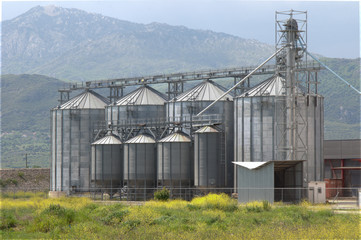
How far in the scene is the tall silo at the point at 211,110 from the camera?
65688 mm

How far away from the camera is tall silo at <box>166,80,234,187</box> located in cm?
6569

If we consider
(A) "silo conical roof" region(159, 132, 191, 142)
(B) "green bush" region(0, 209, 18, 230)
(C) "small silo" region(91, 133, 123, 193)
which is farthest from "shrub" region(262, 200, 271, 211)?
(C) "small silo" region(91, 133, 123, 193)

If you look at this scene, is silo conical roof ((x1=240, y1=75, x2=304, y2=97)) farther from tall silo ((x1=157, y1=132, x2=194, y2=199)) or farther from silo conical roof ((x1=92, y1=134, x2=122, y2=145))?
silo conical roof ((x1=92, y1=134, x2=122, y2=145))

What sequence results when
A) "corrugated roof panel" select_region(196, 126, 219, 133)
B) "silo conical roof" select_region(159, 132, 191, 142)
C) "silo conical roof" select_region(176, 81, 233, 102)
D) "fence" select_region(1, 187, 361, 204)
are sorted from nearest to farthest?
"fence" select_region(1, 187, 361, 204)
"corrugated roof panel" select_region(196, 126, 219, 133)
"silo conical roof" select_region(159, 132, 191, 142)
"silo conical roof" select_region(176, 81, 233, 102)

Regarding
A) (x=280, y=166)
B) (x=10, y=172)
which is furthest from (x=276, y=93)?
(x=10, y=172)

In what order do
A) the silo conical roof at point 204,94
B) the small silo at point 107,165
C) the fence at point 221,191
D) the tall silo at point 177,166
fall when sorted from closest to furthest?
the fence at point 221,191 → the tall silo at point 177,166 → the silo conical roof at point 204,94 → the small silo at point 107,165

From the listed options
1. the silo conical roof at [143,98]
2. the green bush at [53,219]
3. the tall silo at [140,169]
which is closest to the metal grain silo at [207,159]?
the tall silo at [140,169]

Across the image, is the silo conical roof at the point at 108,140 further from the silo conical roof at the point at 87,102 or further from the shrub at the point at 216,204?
the shrub at the point at 216,204

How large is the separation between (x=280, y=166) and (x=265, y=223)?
56.3 feet

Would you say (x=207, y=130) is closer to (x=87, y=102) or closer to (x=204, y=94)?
(x=204, y=94)

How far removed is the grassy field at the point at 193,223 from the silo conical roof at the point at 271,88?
14647mm

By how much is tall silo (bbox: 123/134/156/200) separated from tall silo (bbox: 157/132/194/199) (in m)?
2.50

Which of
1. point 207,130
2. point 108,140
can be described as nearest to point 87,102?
point 108,140

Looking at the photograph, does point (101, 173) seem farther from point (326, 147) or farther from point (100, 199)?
point (326, 147)
